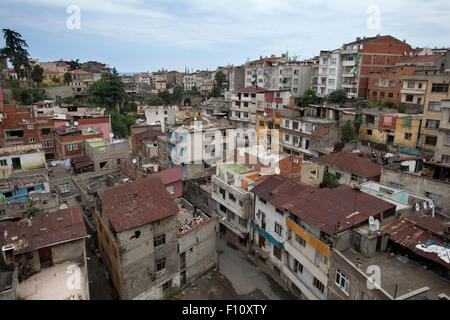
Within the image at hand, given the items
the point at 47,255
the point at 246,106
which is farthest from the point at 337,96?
the point at 47,255

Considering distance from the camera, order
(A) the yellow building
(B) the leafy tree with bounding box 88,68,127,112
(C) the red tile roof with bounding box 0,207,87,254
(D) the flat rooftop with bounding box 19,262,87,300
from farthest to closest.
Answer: (A) the yellow building
(B) the leafy tree with bounding box 88,68,127,112
(C) the red tile roof with bounding box 0,207,87,254
(D) the flat rooftop with bounding box 19,262,87,300

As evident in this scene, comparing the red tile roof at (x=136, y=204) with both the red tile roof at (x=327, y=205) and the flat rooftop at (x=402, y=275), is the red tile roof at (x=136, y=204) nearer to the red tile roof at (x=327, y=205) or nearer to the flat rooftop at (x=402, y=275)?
the red tile roof at (x=327, y=205)

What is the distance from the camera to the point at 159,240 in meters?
15.2

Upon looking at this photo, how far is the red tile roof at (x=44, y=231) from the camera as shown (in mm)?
12310

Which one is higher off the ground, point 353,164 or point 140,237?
point 353,164

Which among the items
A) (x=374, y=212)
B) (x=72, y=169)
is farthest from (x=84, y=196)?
(x=374, y=212)

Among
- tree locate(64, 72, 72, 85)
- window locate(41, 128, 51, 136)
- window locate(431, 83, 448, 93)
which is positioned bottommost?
window locate(41, 128, 51, 136)

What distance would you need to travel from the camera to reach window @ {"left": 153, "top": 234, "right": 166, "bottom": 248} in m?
15.0

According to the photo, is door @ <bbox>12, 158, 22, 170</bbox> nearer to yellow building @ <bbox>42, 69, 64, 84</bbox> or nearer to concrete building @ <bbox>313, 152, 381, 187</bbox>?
concrete building @ <bbox>313, 152, 381, 187</bbox>

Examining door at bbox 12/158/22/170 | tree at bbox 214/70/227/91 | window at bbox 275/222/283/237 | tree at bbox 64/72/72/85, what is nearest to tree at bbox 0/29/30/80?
tree at bbox 64/72/72/85

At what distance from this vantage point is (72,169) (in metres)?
26.8

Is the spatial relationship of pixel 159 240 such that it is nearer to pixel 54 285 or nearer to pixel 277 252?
pixel 54 285

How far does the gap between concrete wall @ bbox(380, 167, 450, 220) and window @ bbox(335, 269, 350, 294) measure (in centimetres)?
968

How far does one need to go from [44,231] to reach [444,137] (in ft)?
85.9
